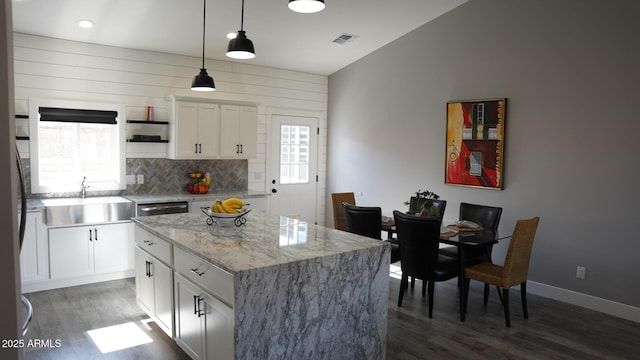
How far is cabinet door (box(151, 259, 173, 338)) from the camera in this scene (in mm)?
3217

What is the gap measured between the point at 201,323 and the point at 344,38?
4.36 m

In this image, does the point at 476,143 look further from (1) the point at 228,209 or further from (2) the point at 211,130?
(2) the point at 211,130

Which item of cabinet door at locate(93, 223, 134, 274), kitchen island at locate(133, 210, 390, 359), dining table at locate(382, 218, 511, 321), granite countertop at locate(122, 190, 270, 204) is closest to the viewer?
kitchen island at locate(133, 210, 390, 359)

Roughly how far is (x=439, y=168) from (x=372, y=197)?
134cm

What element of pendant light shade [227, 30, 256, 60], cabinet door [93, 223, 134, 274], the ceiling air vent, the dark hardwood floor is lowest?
the dark hardwood floor

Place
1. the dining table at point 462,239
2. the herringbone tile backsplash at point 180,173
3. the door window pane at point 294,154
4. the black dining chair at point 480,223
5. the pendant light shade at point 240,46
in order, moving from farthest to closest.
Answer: the door window pane at point 294,154 < the herringbone tile backsplash at point 180,173 < the black dining chair at point 480,223 < the dining table at point 462,239 < the pendant light shade at point 240,46

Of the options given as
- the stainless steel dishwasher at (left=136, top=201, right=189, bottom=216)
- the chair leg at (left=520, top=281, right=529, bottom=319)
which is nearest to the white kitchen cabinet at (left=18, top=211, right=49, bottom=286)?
the stainless steel dishwasher at (left=136, top=201, right=189, bottom=216)

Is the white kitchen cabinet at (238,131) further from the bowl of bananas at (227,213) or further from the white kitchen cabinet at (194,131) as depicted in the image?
the bowl of bananas at (227,213)

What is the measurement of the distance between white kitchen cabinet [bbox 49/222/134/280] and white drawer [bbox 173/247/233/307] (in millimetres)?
2297

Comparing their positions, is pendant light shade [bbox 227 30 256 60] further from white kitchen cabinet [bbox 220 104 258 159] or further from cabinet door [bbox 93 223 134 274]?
cabinet door [bbox 93 223 134 274]

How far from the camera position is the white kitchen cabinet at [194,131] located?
5.62m

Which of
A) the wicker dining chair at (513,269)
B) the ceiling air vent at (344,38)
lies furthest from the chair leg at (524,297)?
the ceiling air vent at (344,38)

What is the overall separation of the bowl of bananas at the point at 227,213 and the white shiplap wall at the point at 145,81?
8.86 ft

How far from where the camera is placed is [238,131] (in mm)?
6156
